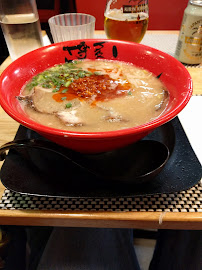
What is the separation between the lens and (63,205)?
637 mm

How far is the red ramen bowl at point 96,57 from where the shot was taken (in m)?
0.58

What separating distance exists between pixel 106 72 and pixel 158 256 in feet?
3.01

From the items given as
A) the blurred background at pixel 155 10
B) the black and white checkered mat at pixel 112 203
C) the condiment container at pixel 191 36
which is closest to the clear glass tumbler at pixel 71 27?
the condiment container at pixel 191 36

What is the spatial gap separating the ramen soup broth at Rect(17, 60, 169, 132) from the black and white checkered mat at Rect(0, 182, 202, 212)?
0.21 m

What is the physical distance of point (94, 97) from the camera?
89 cm

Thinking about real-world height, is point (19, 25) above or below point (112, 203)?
above

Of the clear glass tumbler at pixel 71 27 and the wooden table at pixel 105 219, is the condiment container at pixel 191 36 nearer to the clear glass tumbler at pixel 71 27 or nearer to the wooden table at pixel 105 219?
the clear glass tumbler at pixel 71 27

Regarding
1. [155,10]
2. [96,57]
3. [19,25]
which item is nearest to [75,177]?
[96,57]

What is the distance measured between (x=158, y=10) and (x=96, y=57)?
2.06 m

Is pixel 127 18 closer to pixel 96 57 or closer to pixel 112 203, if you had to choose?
pixel 96 57

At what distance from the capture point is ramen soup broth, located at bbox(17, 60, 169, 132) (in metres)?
0.77

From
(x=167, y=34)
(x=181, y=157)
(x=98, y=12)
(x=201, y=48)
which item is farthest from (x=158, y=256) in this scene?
(x=98, y=12)

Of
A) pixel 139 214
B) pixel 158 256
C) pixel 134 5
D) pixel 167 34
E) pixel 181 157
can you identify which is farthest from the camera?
pixel 167 34

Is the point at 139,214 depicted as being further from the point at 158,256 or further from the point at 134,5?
the point at 134,5
